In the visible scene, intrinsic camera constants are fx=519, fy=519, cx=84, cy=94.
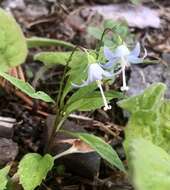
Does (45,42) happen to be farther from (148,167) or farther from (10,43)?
(148,167)

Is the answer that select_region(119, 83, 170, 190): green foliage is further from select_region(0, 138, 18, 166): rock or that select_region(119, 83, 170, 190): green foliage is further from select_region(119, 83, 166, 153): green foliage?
select_region(0, 138, 18, 166): rock

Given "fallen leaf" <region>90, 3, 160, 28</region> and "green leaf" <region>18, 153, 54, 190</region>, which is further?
"fallen leaf" <region>90, 3, 160, 28</region>

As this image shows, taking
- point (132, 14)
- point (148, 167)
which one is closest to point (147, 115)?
point (148, 167)

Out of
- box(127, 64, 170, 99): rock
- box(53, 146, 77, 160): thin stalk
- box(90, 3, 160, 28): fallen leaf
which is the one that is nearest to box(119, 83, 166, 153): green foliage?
box(53, 146, 77, 160): thin stalk

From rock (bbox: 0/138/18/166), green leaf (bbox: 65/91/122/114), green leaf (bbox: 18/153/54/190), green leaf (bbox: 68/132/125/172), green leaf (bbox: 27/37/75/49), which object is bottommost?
rock (bbox: 0/138/18/166)

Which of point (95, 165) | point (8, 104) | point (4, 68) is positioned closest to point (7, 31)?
point (4, 68)
